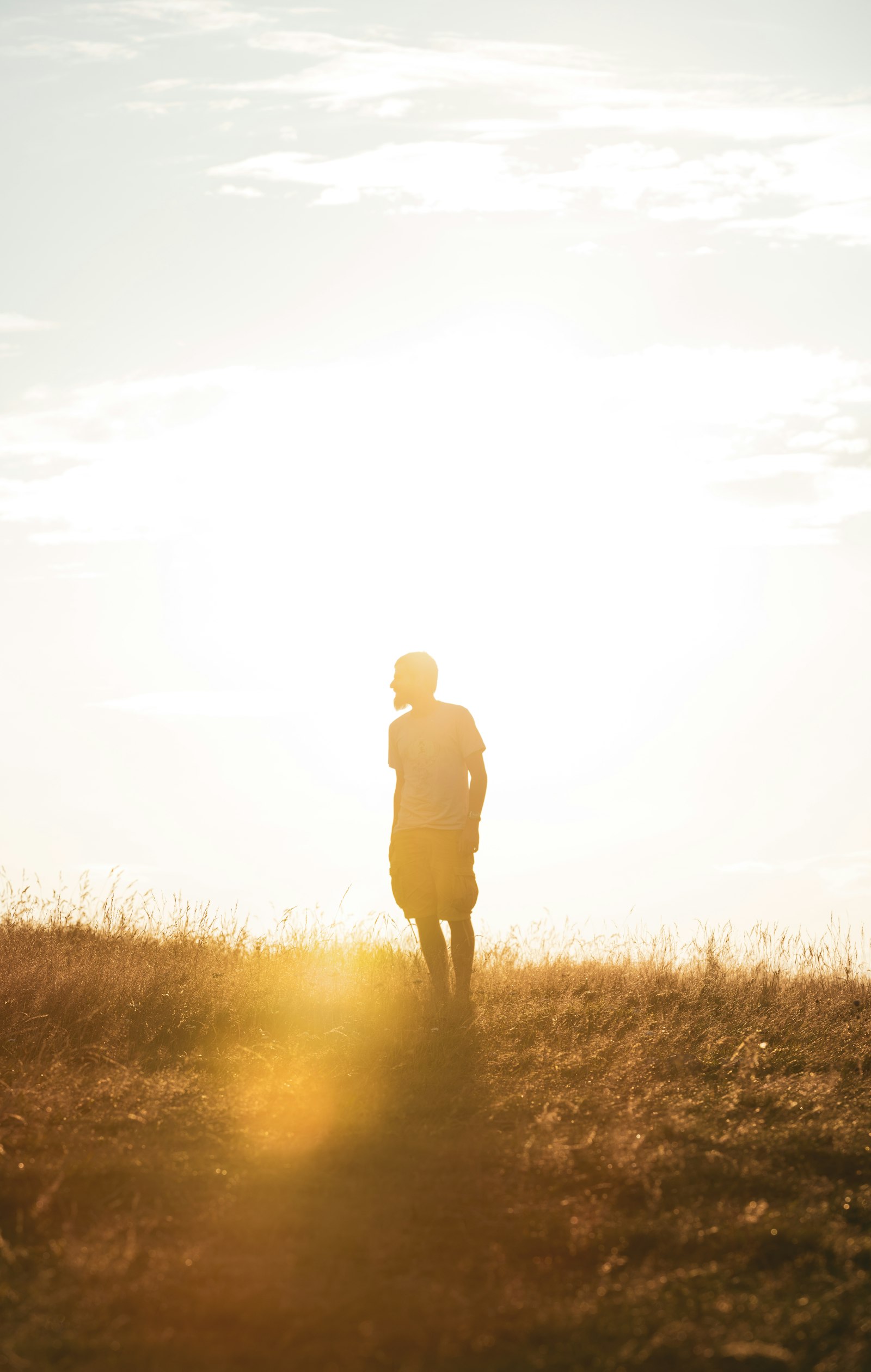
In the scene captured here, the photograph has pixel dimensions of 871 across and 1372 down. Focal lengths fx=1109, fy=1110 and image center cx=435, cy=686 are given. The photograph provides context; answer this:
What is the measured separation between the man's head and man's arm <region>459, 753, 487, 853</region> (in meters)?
0.53

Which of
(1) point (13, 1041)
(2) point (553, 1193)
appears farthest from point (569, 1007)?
(1) point (13, 1041)

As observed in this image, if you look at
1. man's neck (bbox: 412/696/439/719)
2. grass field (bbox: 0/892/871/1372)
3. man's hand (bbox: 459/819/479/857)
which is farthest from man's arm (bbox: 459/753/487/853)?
grass field (bbox: 0/892/871/1372)

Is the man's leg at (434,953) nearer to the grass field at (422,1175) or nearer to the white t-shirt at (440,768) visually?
the grass field at (422,1175)

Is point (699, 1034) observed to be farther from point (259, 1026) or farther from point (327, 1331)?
point (327, 1331)

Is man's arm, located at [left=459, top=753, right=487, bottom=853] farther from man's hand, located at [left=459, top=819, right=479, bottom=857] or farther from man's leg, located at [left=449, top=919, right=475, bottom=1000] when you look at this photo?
man's leg, located at [left=449, top=919, right=475, bottom=1000]

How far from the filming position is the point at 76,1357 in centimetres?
326

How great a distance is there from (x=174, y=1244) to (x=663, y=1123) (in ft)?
7.43

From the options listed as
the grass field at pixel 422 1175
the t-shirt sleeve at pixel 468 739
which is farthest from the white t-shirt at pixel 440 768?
the grass field at pixel 422 1175

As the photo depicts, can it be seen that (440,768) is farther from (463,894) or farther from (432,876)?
(463,894)

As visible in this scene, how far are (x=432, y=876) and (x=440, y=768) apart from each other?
2.35 ft

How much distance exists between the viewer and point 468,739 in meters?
7.38

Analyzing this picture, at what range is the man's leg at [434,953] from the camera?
732 centimetres

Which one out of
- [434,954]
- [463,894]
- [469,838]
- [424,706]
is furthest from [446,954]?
[424,706]

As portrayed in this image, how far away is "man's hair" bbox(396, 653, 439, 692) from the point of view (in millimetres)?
7500
